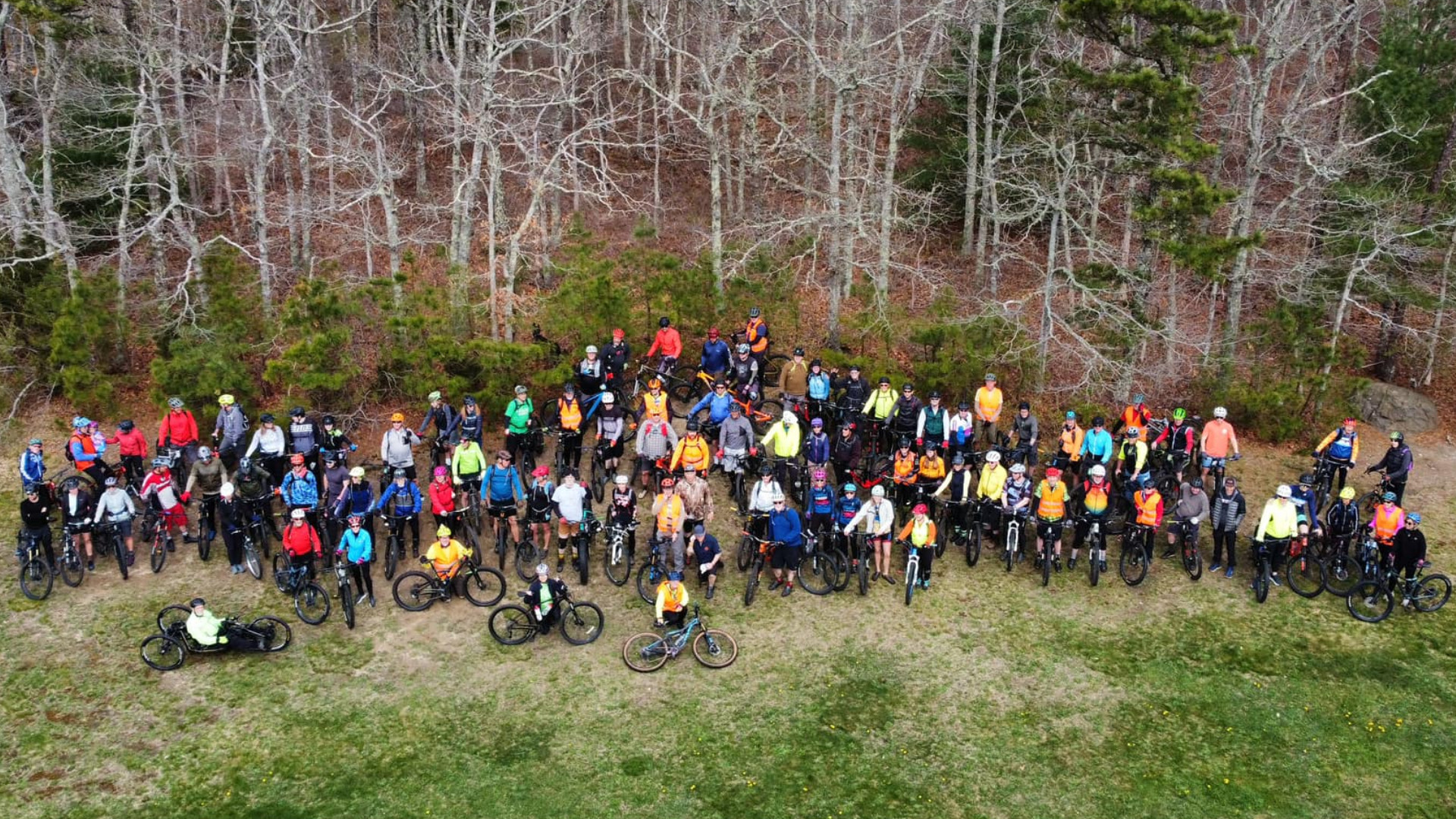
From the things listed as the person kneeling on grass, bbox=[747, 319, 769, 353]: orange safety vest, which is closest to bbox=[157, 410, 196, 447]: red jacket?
the person kneeling on grass

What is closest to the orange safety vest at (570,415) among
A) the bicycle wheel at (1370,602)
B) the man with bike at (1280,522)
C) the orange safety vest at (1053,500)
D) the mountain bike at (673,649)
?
the mountain bike at (673,649)

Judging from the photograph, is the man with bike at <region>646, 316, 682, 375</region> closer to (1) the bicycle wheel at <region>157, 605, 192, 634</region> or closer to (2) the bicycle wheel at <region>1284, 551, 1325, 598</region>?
(1) the bicycle wheel at <region>157, 605, 192, 634</region>

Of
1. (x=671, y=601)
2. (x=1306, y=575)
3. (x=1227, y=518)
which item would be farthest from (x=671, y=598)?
(x=1306, y=575)

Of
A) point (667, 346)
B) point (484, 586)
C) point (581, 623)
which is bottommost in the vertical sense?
point (581, 623)

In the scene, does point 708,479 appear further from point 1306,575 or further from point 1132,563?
point 1306,575

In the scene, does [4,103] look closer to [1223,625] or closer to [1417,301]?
[1223,625]

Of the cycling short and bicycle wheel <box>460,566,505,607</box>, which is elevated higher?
the cycling short

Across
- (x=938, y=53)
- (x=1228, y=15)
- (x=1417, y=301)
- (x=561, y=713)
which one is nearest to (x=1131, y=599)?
(x=561, y=713)
